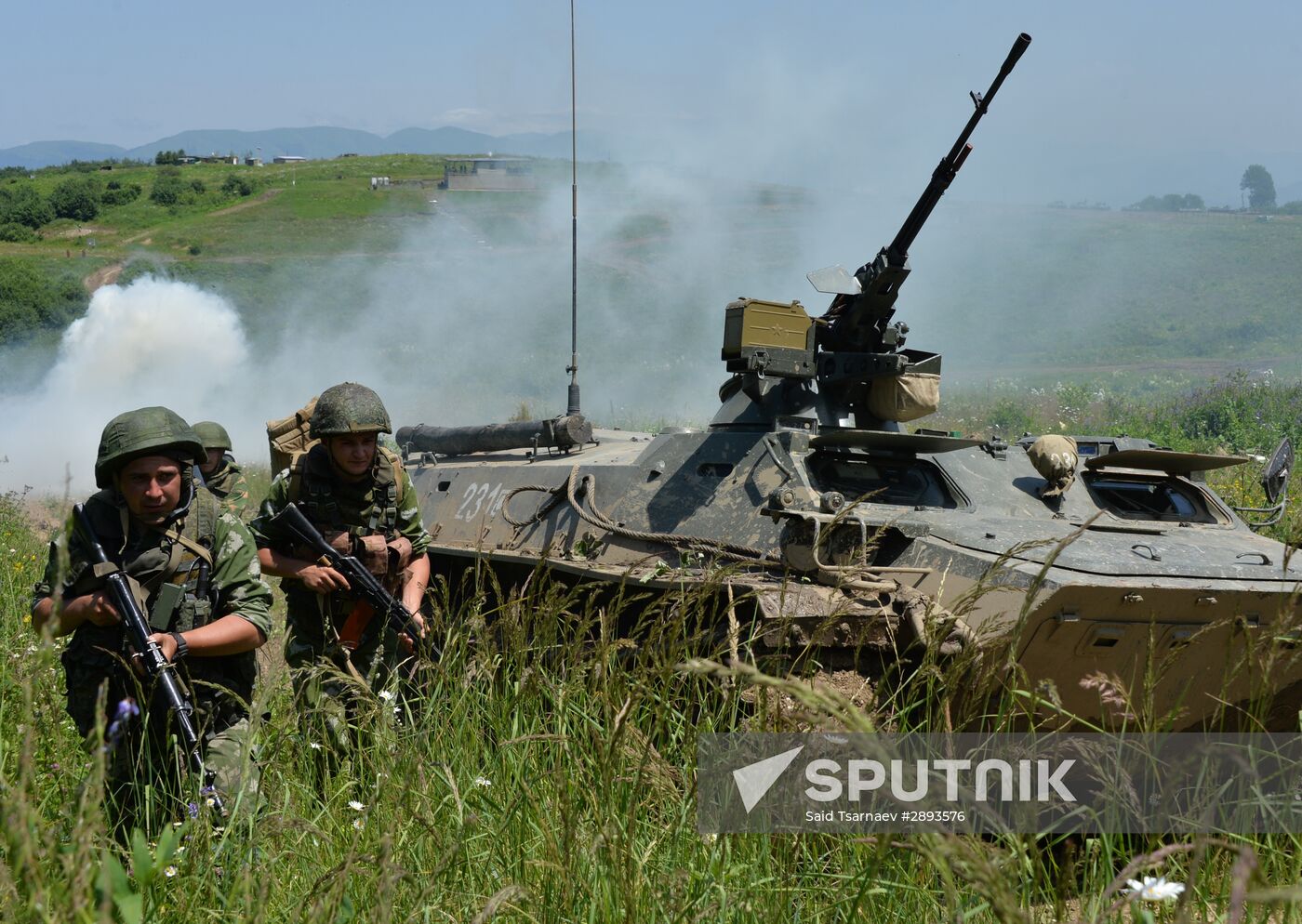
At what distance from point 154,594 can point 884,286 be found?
4726 mm

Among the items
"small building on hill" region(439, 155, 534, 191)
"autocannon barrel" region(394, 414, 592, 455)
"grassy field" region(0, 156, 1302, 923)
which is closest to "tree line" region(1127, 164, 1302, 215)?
"grassy field" region(0, 156, 1302, 923)

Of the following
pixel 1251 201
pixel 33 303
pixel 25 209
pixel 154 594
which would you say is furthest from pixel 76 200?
pixel 1251 201

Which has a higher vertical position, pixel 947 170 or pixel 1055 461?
pixel 947 170

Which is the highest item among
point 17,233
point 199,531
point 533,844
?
point 199,531

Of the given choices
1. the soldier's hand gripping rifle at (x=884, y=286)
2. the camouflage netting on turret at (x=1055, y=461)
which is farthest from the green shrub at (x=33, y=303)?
the camouflage netting on turret at (x=1055, y=461)

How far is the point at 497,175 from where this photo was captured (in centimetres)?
4128

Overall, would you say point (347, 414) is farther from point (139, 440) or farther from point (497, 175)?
point (497, 175)

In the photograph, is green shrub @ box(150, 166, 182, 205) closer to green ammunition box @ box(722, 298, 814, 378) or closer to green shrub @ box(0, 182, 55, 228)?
green shrub @ box(0, 182, 55, 228)

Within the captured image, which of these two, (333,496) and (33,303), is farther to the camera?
(33,303)

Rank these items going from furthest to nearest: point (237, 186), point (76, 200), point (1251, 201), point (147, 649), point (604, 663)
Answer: point (1251, 201), point (237, 186), point (76, 200), point (147, 649), point (604, 663)

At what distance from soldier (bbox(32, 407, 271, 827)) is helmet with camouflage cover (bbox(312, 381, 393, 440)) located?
1186 millimetres

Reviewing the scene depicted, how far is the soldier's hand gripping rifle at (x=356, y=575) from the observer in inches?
207

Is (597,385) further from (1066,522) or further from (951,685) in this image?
(951,685)

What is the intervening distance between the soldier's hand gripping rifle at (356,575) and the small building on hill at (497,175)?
36.3 metres
